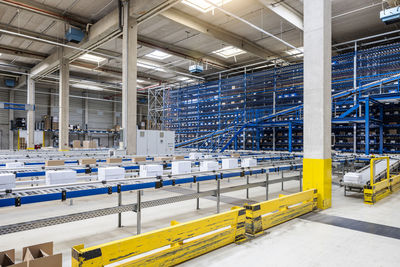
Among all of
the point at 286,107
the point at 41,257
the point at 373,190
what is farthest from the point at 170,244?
the point at 286,107

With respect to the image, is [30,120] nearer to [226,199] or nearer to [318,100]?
[226,199]

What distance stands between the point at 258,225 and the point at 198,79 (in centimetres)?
2000

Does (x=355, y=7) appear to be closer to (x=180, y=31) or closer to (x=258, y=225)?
(x=180, y=31)

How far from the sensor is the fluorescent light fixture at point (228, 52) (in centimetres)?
1656

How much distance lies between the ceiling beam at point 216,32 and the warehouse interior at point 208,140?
70 millimetres

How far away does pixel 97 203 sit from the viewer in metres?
5.66

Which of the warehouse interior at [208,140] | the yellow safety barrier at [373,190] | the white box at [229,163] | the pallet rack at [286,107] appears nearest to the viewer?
the warehouse interior at [208,140]

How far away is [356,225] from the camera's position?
4.16 meters

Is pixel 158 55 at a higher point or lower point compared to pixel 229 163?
higher

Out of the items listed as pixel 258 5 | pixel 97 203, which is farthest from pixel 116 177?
pixel 258 5

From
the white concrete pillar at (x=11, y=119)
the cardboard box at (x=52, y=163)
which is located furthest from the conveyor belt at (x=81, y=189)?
the white concrete pillar at (x=11, y=119)

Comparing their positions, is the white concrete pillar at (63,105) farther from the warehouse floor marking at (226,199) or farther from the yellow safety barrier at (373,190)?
the yellow safety barrier at (373,190)

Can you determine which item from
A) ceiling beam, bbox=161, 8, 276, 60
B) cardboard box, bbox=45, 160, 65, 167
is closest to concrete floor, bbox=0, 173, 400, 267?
cardboard box, bbox=45, 160, 65, 167

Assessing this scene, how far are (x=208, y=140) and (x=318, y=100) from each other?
43.2ft
